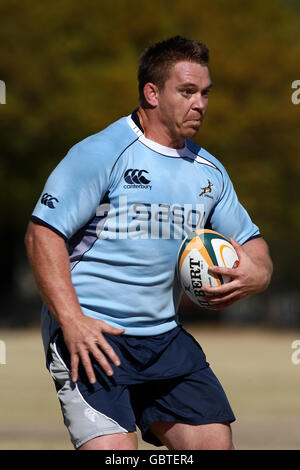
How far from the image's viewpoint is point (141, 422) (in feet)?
16.6

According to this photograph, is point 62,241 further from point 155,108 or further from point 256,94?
point 256,94

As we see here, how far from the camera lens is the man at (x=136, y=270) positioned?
452 cm

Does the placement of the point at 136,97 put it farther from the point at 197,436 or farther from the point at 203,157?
the point at 197,436

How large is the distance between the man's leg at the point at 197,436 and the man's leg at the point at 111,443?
53 centimetres

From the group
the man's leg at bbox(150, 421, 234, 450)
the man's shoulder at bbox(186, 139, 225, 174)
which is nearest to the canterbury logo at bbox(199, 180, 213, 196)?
the man's shoulder at bbox(186, 139, 225, 174)

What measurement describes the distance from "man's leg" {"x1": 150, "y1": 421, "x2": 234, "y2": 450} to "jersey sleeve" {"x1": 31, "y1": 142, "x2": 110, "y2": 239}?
1319 mm

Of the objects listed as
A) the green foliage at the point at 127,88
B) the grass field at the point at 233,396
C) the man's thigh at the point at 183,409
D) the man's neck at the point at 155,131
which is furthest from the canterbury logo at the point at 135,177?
the green foliage at the point at 127,88

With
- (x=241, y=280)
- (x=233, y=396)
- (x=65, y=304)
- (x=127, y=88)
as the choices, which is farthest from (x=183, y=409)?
(x=127, y=88)

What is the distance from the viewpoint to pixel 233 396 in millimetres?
14250

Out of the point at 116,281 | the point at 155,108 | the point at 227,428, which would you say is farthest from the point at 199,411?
the point at 155,108

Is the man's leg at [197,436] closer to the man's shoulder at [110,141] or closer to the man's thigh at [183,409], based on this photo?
the man's thigh at [183,409]

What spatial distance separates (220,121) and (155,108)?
3276 centimetres

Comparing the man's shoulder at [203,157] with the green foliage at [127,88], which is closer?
the man's shoulder at [203,157]

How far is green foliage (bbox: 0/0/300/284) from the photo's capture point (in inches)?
1412
